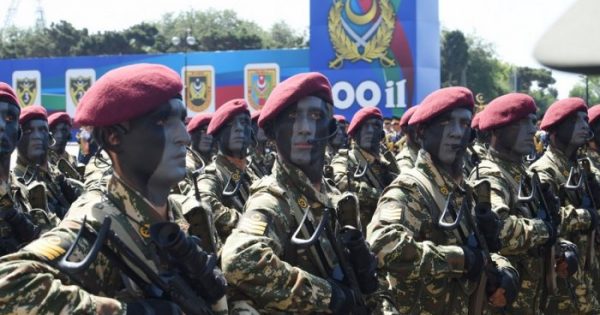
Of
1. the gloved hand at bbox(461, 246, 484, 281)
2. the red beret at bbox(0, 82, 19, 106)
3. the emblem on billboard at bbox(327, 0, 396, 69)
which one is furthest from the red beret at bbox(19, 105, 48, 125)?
the emblem on billboard at bbox(327, 0, 396, 69)

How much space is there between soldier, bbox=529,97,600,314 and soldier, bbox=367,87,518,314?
176cm

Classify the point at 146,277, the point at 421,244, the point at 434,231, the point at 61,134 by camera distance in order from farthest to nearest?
the point at 61,134
the point at 434,231
the point at 421,244
the point at 146,277

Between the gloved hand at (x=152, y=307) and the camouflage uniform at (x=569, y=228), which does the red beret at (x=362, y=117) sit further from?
the gloved hand at (x=152, y=307)

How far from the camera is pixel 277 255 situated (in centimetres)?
428

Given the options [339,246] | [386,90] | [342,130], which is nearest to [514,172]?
[339,246]

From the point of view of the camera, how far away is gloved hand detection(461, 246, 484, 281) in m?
5.23

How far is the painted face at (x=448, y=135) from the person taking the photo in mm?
5715

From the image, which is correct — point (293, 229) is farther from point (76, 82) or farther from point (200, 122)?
point (76, 82)

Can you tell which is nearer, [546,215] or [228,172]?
[546,215]

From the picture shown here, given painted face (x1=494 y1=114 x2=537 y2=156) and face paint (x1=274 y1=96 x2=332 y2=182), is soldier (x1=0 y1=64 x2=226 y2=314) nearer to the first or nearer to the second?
face paint (x1=274 y1=96 x2=332 y2=182)

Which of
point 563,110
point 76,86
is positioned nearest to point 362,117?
point 563,110

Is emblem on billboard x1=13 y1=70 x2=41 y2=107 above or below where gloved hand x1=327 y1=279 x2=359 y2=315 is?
below

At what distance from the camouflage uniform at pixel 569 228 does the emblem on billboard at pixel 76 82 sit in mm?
32837

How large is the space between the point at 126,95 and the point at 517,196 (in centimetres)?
399
